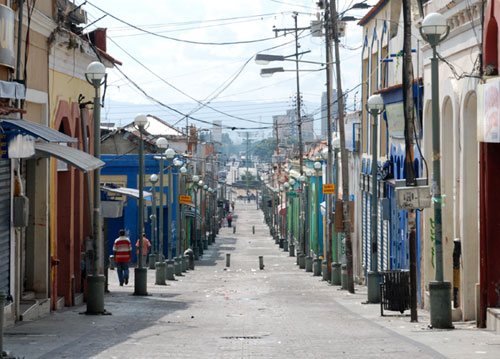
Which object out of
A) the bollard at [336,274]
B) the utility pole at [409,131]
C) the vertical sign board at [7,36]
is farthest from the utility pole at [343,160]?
the vertical sign board at [7,36]

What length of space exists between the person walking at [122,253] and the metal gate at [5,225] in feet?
38.7

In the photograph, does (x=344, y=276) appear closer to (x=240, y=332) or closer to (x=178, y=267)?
(x=178, y=267)

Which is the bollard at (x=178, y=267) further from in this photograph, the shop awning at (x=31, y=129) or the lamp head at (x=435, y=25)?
Result: the lamp head at (x=435, y=25)

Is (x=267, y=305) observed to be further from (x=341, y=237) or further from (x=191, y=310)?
(x=341, y=237)

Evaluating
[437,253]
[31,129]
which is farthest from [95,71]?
[437,253]

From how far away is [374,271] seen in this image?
2497 centimetres

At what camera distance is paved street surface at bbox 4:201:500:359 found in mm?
12594

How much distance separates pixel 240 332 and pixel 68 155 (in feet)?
15.1

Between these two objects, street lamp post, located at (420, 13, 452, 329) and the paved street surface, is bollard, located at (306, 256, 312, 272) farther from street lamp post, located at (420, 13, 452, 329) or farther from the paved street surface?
street lamp post, located at (420, 13, 452, 329)

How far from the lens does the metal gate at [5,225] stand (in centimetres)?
1698

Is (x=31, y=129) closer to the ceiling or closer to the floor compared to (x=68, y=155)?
closer to the ceiling

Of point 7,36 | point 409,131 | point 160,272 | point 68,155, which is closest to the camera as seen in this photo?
point 7,36

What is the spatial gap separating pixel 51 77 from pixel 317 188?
136 feet

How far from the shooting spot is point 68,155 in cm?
1723
